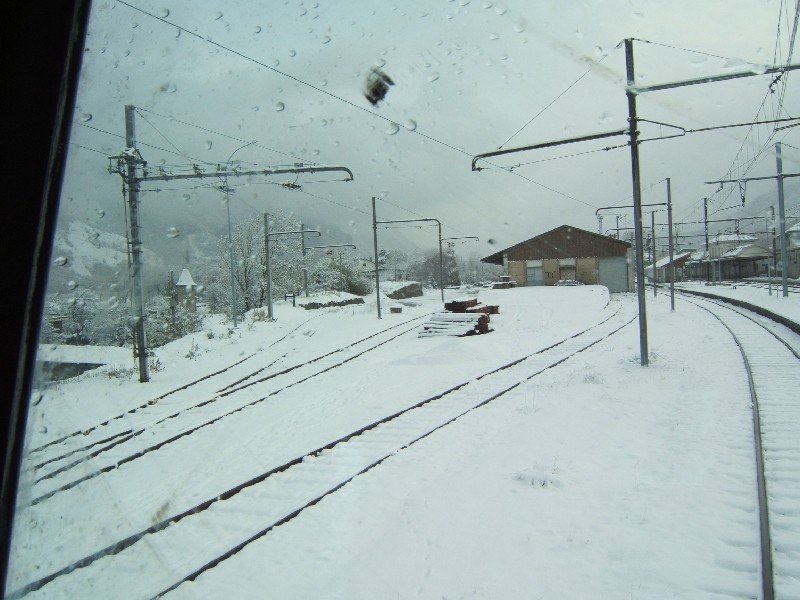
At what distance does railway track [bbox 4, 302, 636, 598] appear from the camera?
401cm

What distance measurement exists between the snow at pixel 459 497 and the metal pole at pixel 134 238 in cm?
213

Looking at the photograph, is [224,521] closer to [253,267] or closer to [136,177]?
[136,177]

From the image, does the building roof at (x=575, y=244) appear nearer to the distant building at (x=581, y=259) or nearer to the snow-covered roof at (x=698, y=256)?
the distant building at (x=581, y=259)

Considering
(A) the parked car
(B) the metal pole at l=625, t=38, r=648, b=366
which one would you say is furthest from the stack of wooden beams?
(A) the parked car

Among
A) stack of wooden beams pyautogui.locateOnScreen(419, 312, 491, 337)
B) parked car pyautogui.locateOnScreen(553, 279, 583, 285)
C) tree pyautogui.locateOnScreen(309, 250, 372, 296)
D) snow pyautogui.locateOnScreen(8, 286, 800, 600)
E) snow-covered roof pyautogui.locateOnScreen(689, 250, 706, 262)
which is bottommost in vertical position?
snow pyautogui.locateOnScreen(8, 286, 800, 600)

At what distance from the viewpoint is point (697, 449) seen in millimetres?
7012

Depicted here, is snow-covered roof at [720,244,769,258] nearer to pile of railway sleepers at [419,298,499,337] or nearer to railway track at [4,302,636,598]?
pile of railway sleepers at [419,298,499,337]

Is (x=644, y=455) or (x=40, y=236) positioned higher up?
(x=40, y=236)

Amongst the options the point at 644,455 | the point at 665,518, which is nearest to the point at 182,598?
the point at 665,518

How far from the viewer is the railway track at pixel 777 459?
163 inches

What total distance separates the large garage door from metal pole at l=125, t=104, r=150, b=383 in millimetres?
45705

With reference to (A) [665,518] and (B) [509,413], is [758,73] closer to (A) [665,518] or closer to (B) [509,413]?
(B) [509,413]

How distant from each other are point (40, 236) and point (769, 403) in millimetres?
10637

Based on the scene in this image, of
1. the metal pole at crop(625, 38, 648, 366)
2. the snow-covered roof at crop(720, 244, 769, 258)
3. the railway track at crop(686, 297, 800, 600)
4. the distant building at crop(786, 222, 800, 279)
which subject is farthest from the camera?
the snow-covered roof at crop(720, 244, 769, 258)
